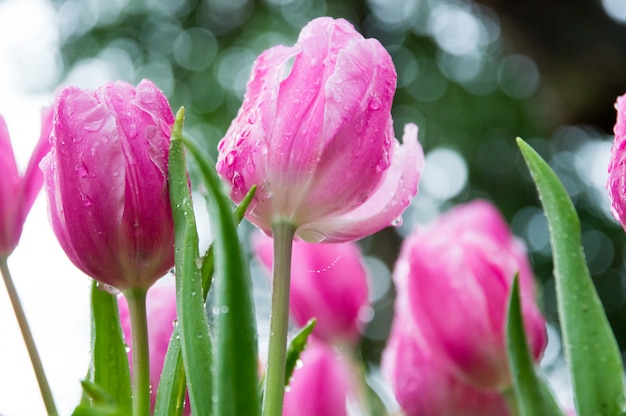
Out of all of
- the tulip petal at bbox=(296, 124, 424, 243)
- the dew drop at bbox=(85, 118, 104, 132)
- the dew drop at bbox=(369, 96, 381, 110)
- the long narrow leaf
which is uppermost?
the dew drop at bbox=(85, 118, 104, 132)

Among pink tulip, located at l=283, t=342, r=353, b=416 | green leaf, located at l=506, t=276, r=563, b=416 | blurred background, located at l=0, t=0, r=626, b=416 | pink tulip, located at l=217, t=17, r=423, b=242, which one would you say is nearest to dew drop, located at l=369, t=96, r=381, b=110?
pink tulip, located at l=217, t=17, r=423, b=242

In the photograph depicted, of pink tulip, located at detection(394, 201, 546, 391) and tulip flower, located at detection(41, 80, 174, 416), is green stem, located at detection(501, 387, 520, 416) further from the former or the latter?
tulip flower, located at detection(41, 80, 174, 416)

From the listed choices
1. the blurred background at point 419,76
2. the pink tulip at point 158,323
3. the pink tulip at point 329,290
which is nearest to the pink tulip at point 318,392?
the pink tulip at point 329,290

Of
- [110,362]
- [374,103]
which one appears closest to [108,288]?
[110,362]

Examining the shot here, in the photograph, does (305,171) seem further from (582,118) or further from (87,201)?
(582,118)

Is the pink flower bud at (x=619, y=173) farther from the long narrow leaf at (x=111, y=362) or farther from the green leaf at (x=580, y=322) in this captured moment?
the long narrow leaf at (x=111, y=362)

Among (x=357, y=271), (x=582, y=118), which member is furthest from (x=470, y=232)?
(x=582, y=118)

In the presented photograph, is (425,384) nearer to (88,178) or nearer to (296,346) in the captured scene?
(296,346)
